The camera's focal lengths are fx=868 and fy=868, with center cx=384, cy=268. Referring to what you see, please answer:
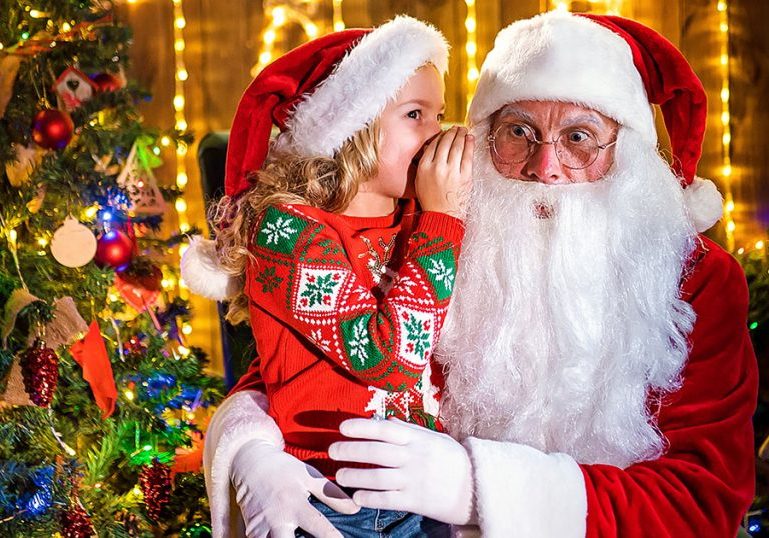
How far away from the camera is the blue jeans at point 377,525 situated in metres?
1.57

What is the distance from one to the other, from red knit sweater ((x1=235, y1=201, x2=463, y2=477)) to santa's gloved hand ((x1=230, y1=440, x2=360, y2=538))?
101mm

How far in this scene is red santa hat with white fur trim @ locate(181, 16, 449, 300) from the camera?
1788 millimetres

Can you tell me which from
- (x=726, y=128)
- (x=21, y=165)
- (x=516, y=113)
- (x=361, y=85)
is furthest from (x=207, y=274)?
(x=726, y=128)

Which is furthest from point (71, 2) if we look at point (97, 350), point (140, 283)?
point (97, 350)

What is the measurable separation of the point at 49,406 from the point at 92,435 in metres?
0.28

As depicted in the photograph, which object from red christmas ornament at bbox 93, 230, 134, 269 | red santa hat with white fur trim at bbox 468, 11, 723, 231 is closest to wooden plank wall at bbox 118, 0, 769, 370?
red christmas ornament at bbox 93, 230, 134, 269

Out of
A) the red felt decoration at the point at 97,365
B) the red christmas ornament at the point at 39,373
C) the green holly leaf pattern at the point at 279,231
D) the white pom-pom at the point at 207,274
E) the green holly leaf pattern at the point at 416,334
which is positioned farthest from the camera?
the red felt decoration at the point at 97,365

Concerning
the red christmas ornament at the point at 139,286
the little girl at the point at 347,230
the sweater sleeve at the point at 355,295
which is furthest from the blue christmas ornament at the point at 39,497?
the sweater sleeve at the point at 355,295

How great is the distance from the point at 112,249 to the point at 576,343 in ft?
4.49

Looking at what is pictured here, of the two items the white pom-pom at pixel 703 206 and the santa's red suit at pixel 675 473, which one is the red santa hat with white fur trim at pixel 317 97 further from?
the santa's red suit at pixel 675 473

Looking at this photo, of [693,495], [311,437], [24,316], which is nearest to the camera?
[693,495]

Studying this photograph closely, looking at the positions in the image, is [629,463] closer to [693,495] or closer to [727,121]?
[693,495]

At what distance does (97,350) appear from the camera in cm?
238

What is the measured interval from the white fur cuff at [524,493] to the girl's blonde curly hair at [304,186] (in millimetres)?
617
